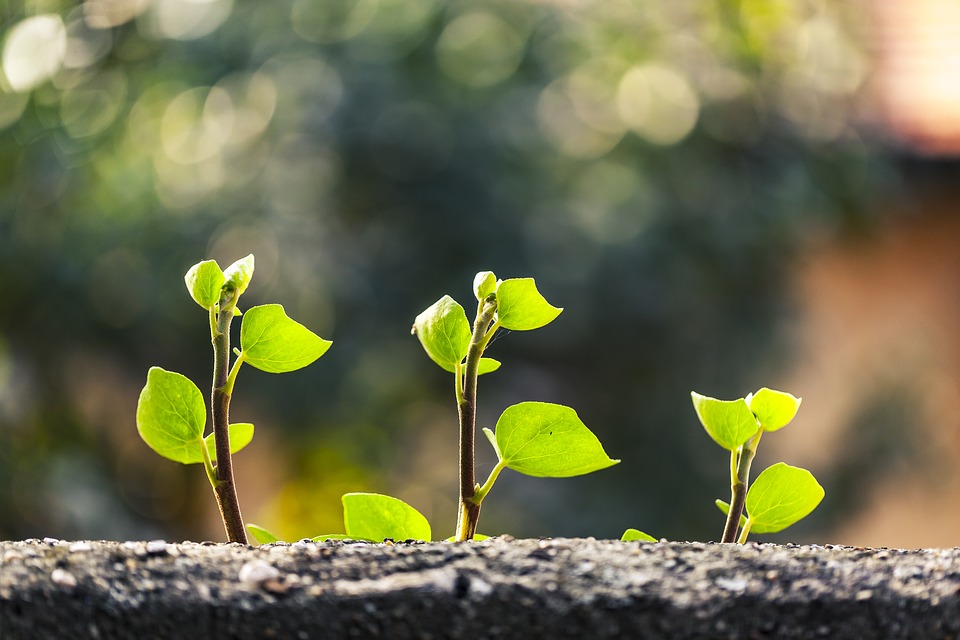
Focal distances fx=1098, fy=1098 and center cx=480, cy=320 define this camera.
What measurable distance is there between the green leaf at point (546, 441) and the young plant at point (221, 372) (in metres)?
0.06

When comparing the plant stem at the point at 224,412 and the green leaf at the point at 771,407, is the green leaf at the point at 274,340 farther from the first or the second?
the green leaf at the point at 771,407

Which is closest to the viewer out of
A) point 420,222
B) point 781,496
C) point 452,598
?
point 452,598

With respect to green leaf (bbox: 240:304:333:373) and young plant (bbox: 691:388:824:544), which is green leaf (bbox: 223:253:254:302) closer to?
green leaf (bbox: 240:304:333:373)

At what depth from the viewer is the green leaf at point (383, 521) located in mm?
381

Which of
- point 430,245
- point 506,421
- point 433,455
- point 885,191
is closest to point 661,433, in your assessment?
point 433,455

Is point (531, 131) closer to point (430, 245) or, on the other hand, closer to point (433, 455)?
point (430, 245)

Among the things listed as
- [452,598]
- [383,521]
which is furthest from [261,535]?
[452,598]

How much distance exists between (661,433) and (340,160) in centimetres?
88

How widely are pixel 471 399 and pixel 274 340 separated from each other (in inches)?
2.6

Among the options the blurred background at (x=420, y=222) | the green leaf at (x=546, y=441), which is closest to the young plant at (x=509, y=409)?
the green leaf at (x=546, y=441)

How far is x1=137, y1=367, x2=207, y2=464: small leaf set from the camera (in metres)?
0.35

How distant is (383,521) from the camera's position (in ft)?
1.26

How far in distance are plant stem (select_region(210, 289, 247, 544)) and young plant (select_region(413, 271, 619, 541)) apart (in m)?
0.06

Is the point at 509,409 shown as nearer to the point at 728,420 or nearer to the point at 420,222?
the point at 728,420
